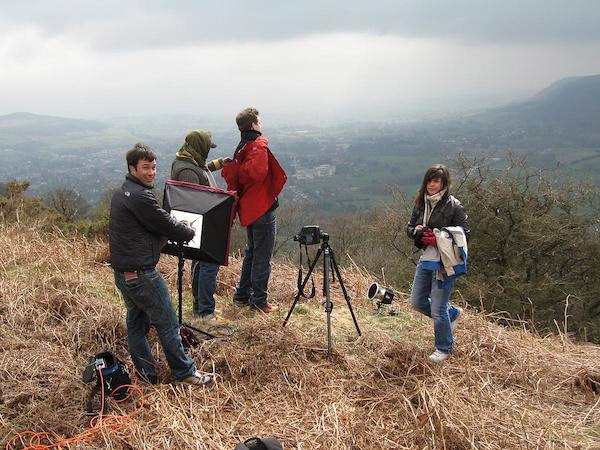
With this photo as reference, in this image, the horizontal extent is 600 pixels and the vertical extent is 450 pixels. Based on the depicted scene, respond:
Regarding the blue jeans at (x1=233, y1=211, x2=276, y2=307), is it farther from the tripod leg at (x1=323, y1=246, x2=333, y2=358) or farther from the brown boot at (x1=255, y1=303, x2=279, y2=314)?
the tripod leg at (x1=323, y1=246, x2=333, y2=358)

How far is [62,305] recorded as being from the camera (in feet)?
14.6

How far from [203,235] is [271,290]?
208cm

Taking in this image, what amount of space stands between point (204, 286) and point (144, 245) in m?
1.48

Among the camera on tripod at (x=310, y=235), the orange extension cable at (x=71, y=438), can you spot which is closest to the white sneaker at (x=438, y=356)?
the camera on tripod at (x=310, y=235)

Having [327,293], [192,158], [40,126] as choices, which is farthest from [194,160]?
[40,126]

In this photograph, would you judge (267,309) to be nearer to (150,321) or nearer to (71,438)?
(150,321)

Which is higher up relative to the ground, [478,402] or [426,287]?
[426,287]

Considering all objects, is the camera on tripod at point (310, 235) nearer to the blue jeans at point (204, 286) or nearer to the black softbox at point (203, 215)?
the black softbox at point (203, 215)

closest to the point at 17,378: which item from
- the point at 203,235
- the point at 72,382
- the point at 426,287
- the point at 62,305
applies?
the point at 72,382

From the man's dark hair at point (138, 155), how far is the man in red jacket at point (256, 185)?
4.21 ft

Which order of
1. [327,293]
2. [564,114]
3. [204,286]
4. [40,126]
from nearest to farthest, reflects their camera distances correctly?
[327,293], [204,286], [564,114], [40,126]

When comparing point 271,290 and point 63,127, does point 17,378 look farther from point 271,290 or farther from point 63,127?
point 63,127

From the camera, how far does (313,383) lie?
3445 mm

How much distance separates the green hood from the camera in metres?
3.98
